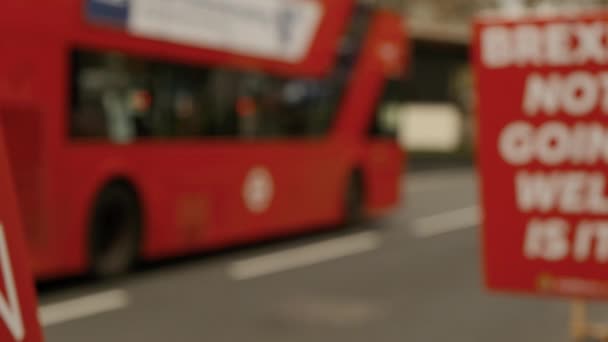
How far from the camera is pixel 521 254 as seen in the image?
7.24 metres

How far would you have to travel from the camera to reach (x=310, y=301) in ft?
38.5

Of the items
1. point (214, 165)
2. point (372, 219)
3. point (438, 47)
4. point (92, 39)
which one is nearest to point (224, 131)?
point (214, 165)

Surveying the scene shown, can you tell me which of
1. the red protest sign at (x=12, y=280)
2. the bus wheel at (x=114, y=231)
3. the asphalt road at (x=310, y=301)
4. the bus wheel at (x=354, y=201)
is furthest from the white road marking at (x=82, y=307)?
the bus wheel at (x=354, y=201)

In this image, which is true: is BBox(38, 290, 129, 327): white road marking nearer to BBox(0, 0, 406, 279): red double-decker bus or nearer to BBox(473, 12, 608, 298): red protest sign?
BBox(0, 0, 406, 279): red double-decker bus

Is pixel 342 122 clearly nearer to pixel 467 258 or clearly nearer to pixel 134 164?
pixel 467 258

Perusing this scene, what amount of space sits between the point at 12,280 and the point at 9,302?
64mm

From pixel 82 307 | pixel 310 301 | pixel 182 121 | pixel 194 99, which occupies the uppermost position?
pixel 194 99

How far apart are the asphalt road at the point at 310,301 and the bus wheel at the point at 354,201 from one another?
1.50m

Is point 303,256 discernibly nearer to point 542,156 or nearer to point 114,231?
point 114,231

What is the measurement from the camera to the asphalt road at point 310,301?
390 inches

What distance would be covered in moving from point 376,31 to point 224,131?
16.4ft

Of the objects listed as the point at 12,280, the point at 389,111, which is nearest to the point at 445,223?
the point at 389,111

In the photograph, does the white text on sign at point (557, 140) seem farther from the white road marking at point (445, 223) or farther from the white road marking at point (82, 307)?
the white road marking at point (445, 223)

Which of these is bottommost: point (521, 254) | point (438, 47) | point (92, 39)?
point (438, 47)
